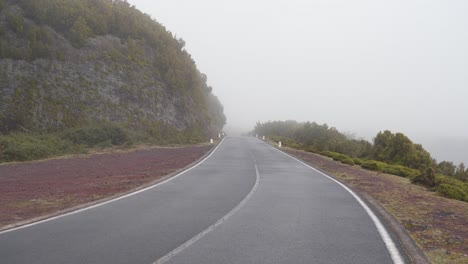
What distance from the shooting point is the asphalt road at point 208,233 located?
5.80m

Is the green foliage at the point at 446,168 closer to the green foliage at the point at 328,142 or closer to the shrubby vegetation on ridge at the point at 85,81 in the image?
the green foliage at the point at 328,142

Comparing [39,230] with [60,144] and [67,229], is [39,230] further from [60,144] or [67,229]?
[60,144]

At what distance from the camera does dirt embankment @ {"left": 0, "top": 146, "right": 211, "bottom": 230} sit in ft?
31.0

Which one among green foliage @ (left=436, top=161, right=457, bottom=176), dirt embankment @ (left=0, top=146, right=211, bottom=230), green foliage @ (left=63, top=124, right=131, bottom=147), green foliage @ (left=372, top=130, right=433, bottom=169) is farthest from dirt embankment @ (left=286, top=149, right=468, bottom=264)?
green foliage @ (left=63, top=124, right=131, bottom=147)

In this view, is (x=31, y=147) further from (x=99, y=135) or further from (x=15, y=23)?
(x=15, y=23)

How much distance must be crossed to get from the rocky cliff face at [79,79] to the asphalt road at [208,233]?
23698 millimetres

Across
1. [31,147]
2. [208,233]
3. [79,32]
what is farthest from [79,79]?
[208,233]

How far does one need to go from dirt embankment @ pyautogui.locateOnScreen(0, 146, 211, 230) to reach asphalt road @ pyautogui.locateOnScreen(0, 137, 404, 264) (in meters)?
1.22

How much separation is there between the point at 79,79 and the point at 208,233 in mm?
33984

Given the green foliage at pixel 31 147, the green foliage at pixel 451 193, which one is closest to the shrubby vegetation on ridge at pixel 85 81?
the green foliage at pixel 31 147

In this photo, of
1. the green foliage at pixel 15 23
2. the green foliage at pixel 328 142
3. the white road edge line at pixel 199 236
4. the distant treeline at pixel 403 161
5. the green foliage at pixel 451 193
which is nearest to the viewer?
the white road edge line at pixel 199 236

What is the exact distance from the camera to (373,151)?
1518 inches

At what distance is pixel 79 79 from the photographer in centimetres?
3725

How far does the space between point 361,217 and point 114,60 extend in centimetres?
3930
